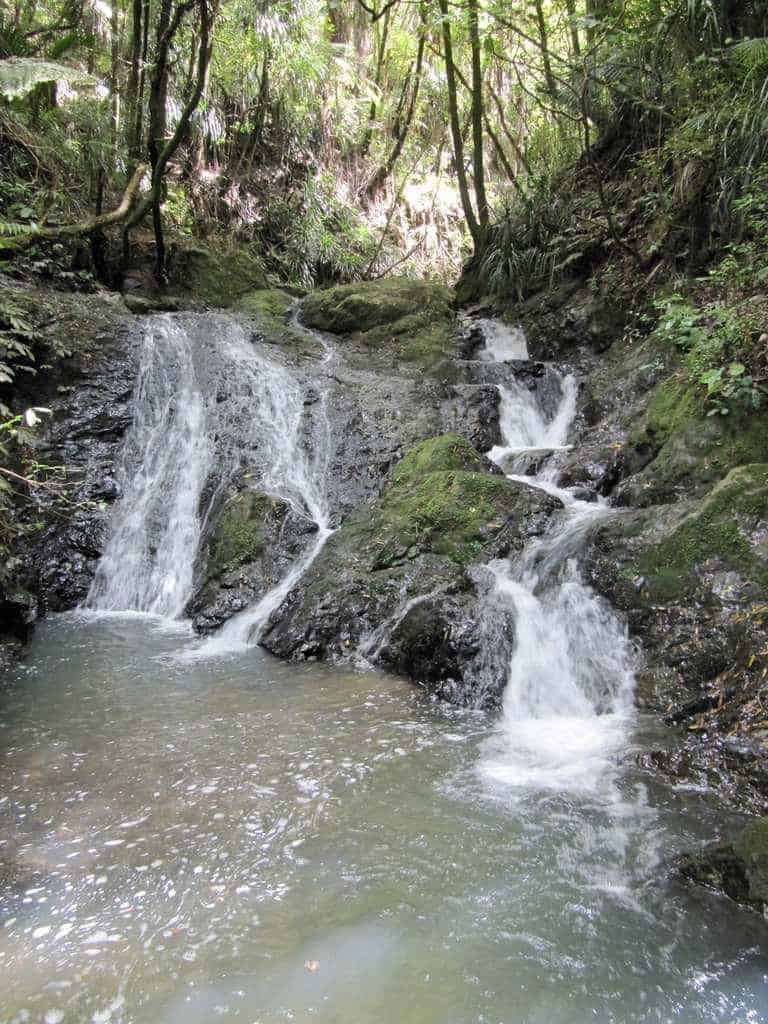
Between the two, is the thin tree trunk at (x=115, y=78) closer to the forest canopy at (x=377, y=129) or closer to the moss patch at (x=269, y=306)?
the forest canopy at (x=377, y=129)

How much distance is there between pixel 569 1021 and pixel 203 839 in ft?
5.54

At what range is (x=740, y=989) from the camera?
205 centimetres

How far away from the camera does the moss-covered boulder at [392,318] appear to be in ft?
34.8

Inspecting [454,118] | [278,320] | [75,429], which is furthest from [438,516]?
[454,118]

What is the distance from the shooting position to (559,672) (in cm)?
456

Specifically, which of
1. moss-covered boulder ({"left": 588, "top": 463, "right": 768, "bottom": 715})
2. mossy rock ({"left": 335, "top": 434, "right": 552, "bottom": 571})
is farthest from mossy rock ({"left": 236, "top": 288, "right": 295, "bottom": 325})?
moss-covered boulder ({"left": 588, "top": 463, "right": 768, "bottom": 715})

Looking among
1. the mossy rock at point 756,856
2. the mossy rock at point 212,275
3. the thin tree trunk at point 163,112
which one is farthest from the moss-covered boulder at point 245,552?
the mossy rock at point 212,275

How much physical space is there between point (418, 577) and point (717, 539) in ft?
7.94

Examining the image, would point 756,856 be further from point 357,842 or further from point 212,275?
point 212,275

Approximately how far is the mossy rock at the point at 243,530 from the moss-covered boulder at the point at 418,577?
0.86m

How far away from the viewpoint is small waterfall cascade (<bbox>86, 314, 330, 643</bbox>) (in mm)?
7229

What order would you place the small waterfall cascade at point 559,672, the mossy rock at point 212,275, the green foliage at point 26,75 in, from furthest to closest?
the mossy rock at point 212,275 → the green foliage at point 26,75 → the small waterfall cascade at point 559,672

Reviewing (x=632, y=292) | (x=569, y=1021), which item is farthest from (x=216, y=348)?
(x=569, y=1021)

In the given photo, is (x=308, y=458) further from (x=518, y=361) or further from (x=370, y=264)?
(x=370, y=264)
